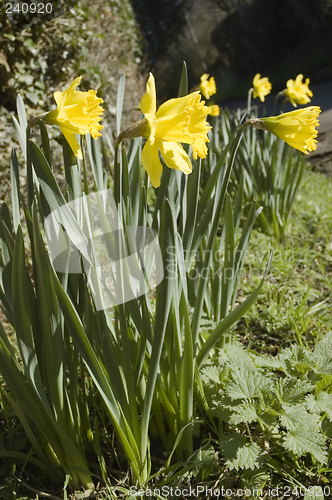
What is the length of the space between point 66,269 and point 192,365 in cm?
39

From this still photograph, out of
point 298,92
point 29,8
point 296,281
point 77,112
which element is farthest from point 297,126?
point 29,8

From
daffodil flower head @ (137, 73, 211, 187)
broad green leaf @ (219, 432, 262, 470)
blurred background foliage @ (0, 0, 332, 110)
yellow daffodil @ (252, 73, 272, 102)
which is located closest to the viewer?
daffodil flower head @ (137, 73, 211, 187)

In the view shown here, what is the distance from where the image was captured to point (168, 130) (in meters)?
0.74

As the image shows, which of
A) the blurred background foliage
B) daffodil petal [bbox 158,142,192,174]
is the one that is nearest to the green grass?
daffodil petal [bbox 158,142,192,174]

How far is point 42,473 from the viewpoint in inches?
45.1

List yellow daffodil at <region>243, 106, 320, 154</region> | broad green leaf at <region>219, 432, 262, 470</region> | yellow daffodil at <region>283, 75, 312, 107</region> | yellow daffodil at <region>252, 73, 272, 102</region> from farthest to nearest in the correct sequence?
yellow daffodil at <region>252, 73, 272, 102</region> → yellow daffodil at <region>283, 75, 312, 107</region> → broad green leaf at <region>219, 432, 262, 470</region> → yellow daffodil at <region>243, 106, 320, 154</region>

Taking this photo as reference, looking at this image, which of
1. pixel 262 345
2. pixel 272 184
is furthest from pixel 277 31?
pixel 262 345

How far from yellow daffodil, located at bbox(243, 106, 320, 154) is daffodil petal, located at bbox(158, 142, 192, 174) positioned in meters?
0.21

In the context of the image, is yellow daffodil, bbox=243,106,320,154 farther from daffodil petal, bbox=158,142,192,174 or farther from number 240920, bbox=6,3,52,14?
number 240920, bbox=6,3,52,14

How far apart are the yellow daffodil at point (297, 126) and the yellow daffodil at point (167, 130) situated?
6.9 inches

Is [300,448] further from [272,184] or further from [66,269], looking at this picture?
[272,184]

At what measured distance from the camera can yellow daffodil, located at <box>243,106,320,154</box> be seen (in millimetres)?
833

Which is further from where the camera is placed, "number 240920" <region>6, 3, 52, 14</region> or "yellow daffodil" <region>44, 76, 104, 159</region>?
"number 240920" <region>6, 3, 52, 14</region>

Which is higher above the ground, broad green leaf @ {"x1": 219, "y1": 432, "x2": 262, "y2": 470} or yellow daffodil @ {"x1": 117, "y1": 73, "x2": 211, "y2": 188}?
yellow daffodil @ {"x1": 117, "y1": 73, "x2": 211, "y2": 188}
